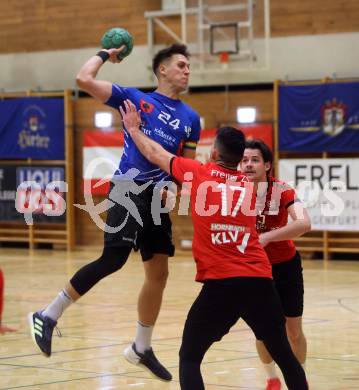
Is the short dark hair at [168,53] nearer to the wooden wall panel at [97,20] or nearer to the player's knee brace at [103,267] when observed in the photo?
the player's knee brace at [103,267]

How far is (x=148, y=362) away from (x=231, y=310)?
1.78m

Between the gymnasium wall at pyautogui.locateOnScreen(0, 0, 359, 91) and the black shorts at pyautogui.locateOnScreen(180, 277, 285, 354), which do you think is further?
the gymnasium wall at pyautogui.locateOnScreen(0, 0, 359, 91)

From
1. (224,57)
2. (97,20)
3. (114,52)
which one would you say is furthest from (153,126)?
(97,20)

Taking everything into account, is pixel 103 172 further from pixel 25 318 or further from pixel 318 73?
pixel 25 318

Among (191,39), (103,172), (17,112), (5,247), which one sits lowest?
(5,247)

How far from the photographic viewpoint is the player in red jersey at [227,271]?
5270 millimetres

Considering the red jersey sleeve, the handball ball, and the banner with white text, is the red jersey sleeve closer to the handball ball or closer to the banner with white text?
the handball ball

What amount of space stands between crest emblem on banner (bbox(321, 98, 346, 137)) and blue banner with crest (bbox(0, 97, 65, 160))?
5384 mm

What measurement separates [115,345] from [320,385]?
238cm

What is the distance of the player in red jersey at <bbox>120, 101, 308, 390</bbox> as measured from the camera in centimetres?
527

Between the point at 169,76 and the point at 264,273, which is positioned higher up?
the point at 169,76

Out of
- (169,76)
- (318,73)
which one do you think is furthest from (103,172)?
(169,76)

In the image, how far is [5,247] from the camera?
1991 cm

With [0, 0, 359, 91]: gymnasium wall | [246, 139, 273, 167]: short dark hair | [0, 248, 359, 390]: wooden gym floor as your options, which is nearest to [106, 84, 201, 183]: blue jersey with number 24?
[246, 139, 273, 167]: short dark hair
